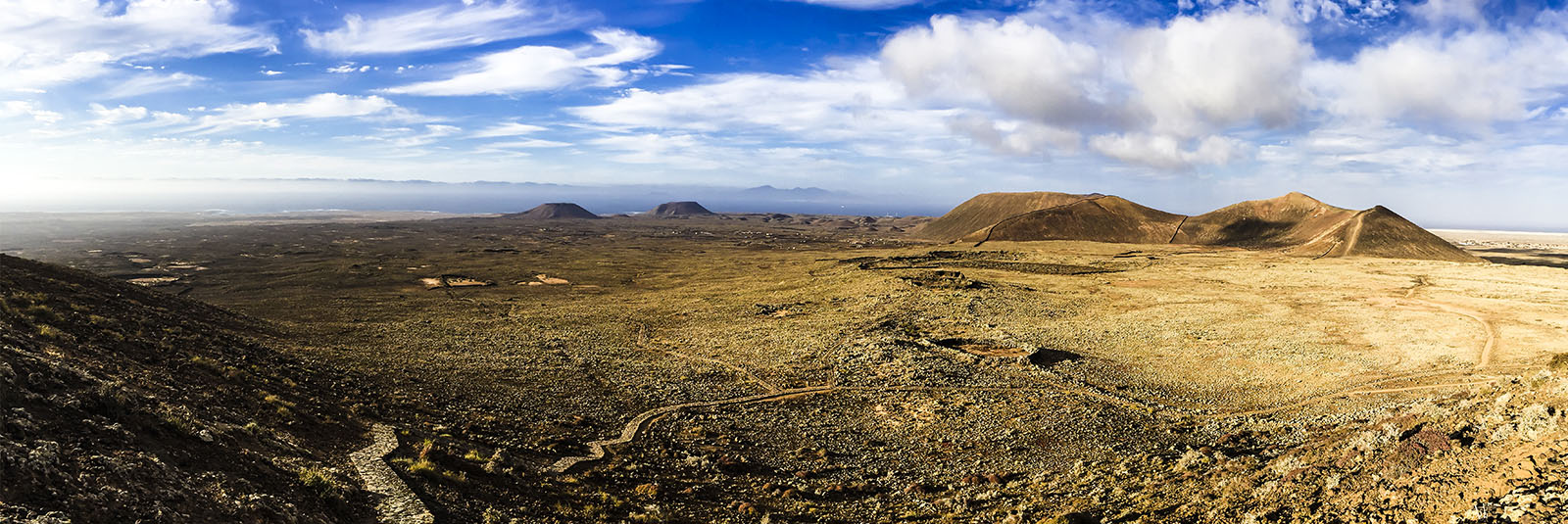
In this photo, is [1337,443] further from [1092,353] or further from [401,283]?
[401,283]

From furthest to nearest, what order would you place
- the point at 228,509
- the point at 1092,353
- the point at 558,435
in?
the point at 1092,353 < the point at 558,435 < the point at 228,509

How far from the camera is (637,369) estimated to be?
2895cm

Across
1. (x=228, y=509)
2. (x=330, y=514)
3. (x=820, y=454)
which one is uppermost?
(x=228, y=509)

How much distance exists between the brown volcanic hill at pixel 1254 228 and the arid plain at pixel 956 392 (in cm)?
2524

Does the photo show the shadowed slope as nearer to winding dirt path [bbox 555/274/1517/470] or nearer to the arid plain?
the arid plain

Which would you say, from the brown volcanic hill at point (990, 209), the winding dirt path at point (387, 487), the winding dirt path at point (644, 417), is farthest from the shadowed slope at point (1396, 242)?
the winding dirt path at point (387, 487)

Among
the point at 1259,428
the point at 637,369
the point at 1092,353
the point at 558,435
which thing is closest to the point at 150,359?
the point at 558,435

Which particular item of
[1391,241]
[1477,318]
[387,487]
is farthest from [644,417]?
[1391,241]

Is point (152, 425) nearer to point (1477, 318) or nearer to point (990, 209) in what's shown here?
point (1477, 318)

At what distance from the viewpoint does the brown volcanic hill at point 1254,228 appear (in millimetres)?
83625

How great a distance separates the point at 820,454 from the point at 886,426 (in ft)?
12.0

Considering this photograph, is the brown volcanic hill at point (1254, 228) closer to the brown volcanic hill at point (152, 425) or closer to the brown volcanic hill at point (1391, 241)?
the brown volcanic hill at point (1391, 241)

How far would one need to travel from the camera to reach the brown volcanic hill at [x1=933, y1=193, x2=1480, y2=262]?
8362 centimetres

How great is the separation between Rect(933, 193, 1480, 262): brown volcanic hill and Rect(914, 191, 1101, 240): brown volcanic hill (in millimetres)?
5252
